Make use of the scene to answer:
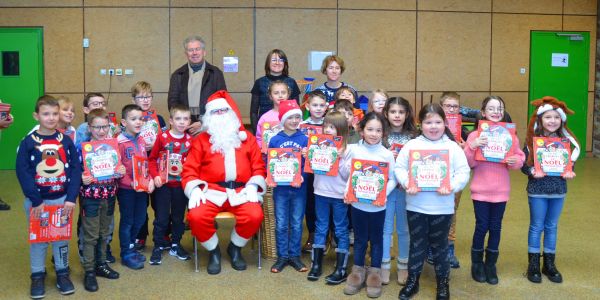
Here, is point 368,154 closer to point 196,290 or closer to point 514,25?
point 196,290

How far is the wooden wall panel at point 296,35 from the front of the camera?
9.62 m

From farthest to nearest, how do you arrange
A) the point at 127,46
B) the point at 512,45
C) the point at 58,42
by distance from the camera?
the point at 512,45
the point at 127,46
the point at 58,42

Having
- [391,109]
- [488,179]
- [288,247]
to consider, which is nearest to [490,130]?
[488,179]

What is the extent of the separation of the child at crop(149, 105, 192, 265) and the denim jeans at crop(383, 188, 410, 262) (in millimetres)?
1627

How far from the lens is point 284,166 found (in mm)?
4344

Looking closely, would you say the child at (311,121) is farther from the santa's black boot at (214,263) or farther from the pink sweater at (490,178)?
the pink sweater at (490,178)

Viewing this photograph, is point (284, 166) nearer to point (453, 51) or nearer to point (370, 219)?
point (370, 219)

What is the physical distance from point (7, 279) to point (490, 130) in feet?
11.6

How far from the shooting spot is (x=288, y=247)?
4.64 metres

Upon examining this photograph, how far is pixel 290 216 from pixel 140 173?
1.17m

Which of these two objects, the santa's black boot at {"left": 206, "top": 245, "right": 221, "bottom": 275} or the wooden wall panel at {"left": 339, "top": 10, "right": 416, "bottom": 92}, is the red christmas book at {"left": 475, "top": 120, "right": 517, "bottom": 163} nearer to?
the santa's black boot at {"left": 206, "top": 245, "right": 221, "bottom": 275}

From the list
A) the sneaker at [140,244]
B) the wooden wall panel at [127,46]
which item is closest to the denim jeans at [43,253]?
the sneaker at [140,244]

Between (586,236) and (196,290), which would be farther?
(586,236)

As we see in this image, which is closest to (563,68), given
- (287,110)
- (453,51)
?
(453,51)
